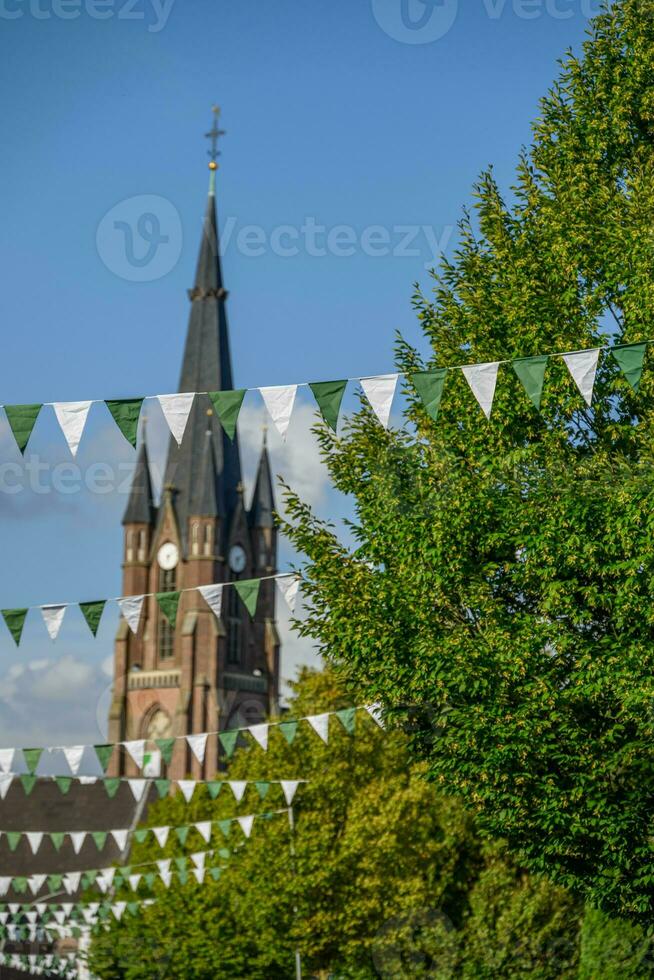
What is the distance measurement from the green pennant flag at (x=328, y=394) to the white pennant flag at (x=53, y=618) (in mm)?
5292

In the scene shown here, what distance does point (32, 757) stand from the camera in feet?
68.3

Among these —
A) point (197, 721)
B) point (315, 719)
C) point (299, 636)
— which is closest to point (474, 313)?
point (299, 636)

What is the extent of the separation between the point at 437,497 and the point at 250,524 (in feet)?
256

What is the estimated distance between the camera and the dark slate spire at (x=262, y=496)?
3703 inches

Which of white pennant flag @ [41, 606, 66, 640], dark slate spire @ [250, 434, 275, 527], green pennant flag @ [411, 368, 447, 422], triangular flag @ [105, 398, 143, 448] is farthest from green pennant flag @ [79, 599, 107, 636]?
dark slate spire @ [250, 434, 275, 527]

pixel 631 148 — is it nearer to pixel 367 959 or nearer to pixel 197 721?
pixel 367 959

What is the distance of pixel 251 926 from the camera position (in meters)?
34.3

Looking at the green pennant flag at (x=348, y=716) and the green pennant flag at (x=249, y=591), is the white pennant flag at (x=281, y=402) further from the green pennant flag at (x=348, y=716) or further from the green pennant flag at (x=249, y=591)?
the green pennant flag at (x=348, y=716)

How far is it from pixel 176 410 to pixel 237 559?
3156 inches

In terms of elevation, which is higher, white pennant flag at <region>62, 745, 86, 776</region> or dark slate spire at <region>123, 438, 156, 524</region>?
dark slate spire at <region>123, 438, 156, 524</region>

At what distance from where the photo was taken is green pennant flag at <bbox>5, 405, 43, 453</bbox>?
13.3 metres

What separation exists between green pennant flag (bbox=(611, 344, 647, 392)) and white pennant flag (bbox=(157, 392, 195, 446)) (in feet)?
13.3

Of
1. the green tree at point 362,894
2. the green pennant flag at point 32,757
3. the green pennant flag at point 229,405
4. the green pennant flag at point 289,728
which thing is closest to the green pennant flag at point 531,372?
the green pennant flag at point 229,405

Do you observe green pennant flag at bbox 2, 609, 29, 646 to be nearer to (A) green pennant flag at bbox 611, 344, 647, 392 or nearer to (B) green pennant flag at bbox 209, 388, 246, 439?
(B) green pennant flag at bbox 209, 388, 246, 439
